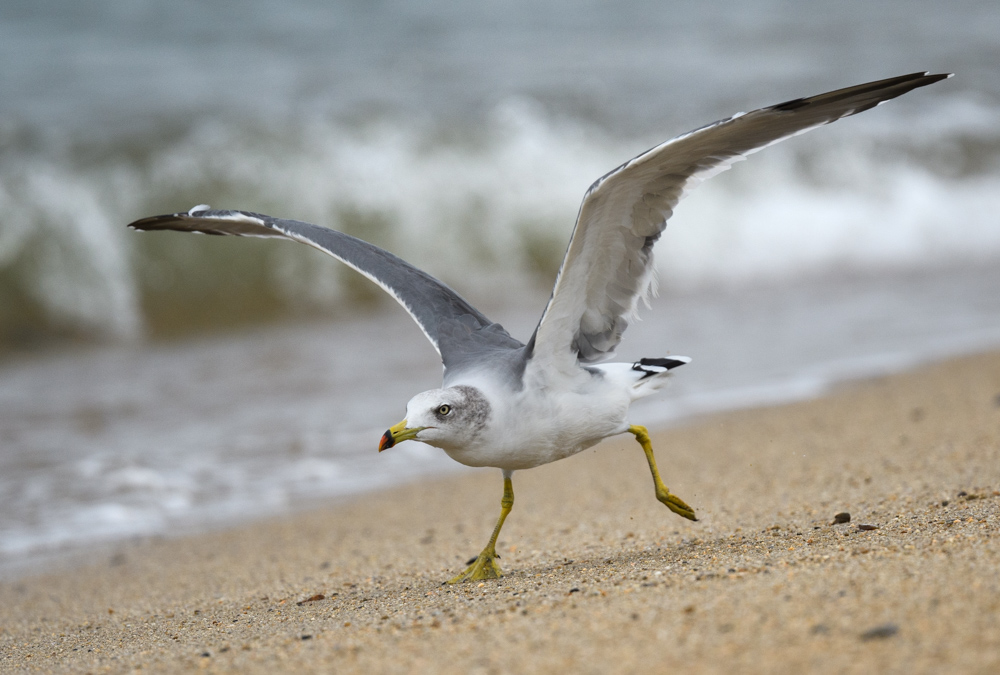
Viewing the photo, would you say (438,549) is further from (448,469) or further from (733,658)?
(733,658)

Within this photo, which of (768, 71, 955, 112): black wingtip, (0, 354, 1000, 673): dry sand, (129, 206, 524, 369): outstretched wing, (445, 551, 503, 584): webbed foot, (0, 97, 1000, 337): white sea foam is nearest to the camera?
(0, 354, 1000, 673): dry sand

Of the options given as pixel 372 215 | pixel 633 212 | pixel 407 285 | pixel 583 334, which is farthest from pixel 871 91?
pixel 372 215

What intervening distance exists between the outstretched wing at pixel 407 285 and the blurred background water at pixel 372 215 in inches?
68.5

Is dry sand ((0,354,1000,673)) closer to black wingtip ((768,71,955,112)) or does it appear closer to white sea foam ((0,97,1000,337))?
black wingtip ((768,71,955,112))

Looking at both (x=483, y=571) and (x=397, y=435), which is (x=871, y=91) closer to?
(x=397, y=435)

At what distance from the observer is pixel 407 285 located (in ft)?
14.5

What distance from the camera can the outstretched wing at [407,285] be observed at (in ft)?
13.7

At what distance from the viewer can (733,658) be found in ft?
7.64

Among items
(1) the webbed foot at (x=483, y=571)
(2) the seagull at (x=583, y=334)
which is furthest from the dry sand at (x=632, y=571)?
(2) the seagull at (x=583, y=334)

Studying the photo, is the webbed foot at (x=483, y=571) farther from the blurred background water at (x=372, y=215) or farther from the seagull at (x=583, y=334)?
the blurred background water at (x=372, y=215)

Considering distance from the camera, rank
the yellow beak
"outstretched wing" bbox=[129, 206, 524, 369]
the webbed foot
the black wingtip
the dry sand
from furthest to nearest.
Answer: "outstretched wing" bbox=[129, 206, 524, 369]
the webbed foot
the yellow beak
the black wingtip
the dry sand

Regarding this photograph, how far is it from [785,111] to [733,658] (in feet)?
6.15

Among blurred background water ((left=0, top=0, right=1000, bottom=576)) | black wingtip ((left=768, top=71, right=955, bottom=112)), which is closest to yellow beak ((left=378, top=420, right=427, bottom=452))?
black wingtip ((left=768, top=71, right=955, bottom=112))

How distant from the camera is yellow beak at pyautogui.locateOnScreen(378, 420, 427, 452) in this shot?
3361 millimetres
